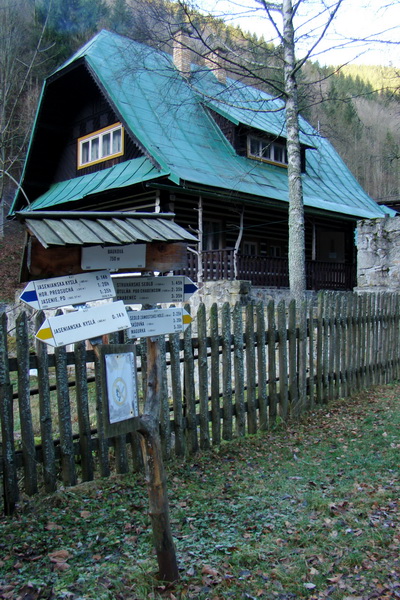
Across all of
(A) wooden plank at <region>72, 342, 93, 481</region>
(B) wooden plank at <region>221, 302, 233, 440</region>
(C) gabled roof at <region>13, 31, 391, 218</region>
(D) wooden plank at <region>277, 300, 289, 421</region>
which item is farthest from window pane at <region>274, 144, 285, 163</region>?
(A) wooden plank at <region>72, 342, 93, 481</region>

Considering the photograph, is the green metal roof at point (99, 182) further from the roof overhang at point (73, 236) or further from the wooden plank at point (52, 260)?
the wooden plank at point (52, 260)

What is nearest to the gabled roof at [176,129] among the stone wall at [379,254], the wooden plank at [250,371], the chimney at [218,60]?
the chimney at [218,60]

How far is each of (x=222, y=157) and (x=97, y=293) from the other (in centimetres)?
1414

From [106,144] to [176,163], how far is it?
3797 millimetres

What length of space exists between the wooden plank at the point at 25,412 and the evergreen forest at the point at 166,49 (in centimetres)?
241

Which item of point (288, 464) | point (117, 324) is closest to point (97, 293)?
point (117, 324)

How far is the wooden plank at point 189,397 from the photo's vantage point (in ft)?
17.0

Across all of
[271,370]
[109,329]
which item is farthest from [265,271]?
[109,329]

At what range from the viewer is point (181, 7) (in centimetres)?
986

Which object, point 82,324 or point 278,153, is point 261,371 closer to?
point 82,324

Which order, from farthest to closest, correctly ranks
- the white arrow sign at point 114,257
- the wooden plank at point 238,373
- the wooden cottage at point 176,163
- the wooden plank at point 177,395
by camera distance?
the wooden cottage at point 176,163, the wooden plank at point 238,373, the wooden plank at point 177,395, the white arrow sign at point 114,257

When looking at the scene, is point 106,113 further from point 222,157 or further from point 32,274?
point 32,274

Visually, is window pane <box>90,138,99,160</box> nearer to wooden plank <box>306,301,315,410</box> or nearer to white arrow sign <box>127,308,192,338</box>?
wooden plank <box>306,301,315,410</box>

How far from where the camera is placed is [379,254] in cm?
1165
